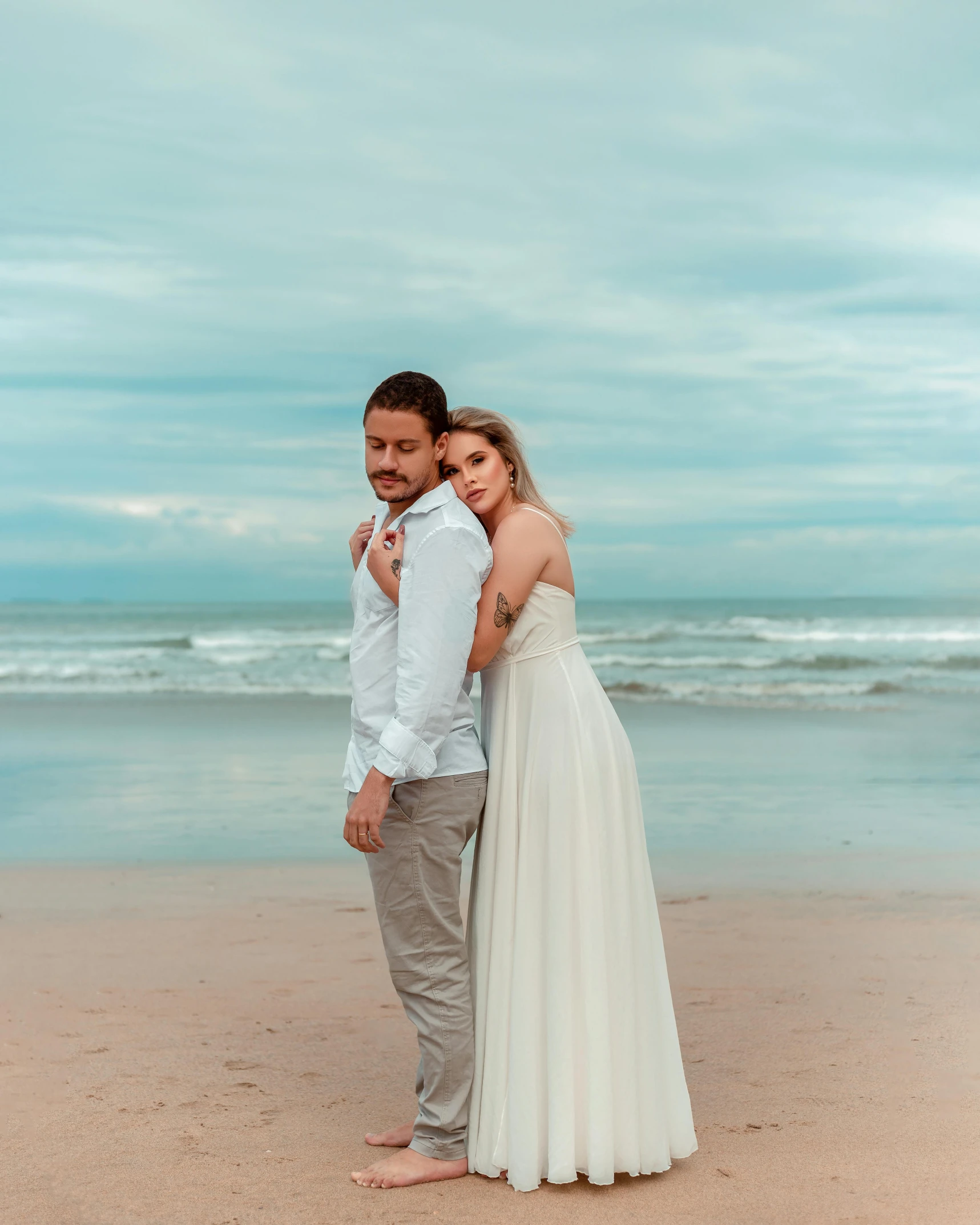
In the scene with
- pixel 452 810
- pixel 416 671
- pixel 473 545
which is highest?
pixel 473 545

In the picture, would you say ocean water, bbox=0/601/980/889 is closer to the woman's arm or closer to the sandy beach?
the sandy beach

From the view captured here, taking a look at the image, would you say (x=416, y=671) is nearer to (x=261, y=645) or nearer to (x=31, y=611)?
(x=261, y=645)

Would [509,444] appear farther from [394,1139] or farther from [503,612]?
[394,1139]

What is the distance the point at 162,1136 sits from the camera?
11.9 feet

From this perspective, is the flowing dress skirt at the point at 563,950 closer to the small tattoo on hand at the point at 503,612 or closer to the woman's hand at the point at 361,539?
the small tattoo on hand at the point at 503,612

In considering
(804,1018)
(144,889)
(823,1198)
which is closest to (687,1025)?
(804,1018)

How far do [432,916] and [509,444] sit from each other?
1.40 m

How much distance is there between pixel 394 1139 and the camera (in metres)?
3.61

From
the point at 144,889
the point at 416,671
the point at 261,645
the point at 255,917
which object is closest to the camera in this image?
the point at 416,671

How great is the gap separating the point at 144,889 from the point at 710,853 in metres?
3.56

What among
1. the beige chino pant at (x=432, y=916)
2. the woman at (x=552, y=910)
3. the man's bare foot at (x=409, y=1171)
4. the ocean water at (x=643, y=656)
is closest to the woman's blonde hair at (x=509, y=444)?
the woman at (x=552, y=910)

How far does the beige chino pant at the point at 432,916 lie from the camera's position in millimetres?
3209

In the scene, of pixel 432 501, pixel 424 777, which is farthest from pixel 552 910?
pixel 432 501

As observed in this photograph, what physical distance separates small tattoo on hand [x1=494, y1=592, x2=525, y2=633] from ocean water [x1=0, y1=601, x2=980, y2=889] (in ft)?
13.5
